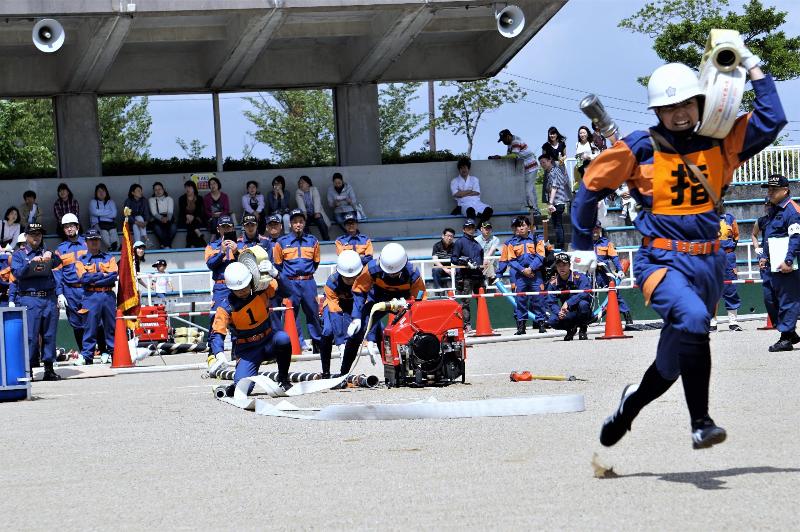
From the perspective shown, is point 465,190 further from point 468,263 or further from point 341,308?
point 341,308

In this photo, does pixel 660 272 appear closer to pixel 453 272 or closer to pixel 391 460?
pixel 391 460

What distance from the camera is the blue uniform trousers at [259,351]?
14195 mm

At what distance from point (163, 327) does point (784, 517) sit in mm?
19107

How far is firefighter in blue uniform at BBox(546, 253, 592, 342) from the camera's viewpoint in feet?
72.5

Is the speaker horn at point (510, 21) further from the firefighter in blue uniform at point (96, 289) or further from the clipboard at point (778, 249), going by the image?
the clipboard at point (778, 249)

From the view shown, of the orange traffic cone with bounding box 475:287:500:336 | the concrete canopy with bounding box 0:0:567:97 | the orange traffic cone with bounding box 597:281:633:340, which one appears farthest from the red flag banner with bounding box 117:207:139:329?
the orange traffic cone with bounding box 597:281:633:340

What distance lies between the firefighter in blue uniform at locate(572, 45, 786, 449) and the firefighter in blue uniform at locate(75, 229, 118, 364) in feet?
46.9

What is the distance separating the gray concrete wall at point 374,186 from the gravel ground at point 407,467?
16.7 meters

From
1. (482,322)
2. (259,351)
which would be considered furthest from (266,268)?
(482,322)

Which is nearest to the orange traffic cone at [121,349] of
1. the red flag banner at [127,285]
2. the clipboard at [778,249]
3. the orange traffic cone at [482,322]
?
the red flag banner at [127,285]

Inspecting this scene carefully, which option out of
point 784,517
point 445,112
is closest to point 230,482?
point 784,517

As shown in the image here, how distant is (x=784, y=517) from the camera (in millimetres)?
6121

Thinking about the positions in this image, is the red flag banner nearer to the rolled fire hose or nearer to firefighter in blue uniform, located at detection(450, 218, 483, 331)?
firefighter in blue uniform, located at detection(450, 218, 483, 331)

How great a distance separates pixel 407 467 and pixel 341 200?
22.6 metres
